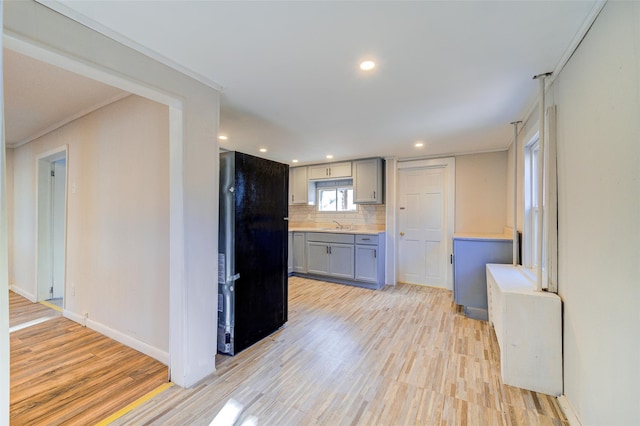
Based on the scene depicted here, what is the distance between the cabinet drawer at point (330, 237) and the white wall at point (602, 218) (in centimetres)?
306

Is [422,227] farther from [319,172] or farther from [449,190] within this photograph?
[319,172]

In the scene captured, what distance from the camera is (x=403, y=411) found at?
168cm

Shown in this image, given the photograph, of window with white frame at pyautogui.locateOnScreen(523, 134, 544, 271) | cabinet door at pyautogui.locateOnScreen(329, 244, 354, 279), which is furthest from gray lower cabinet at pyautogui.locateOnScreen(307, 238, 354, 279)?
window with white frame at pyautogui.locateOnScreen(523, 134, 544, 271)

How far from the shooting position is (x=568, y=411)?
166 centimetres

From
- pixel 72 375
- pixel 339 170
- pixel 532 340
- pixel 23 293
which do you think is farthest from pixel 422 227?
pixel 23 293

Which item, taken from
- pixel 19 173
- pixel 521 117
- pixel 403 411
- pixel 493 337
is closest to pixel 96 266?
pixel 19 173

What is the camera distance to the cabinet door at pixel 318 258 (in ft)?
16.0

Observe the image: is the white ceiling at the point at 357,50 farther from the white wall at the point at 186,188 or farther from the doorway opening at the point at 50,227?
the doorway opening at the point at 50,227

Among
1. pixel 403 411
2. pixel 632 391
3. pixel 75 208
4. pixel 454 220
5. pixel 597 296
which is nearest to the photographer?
pixel 632 391

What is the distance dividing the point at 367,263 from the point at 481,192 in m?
2.13

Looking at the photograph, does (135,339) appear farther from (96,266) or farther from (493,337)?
(493,337)

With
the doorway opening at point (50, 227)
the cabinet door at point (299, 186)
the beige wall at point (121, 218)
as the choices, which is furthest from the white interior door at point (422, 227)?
the doorway opening at point (50, 227)

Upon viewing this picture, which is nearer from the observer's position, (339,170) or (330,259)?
(330,259)

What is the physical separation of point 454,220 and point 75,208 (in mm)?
5149
